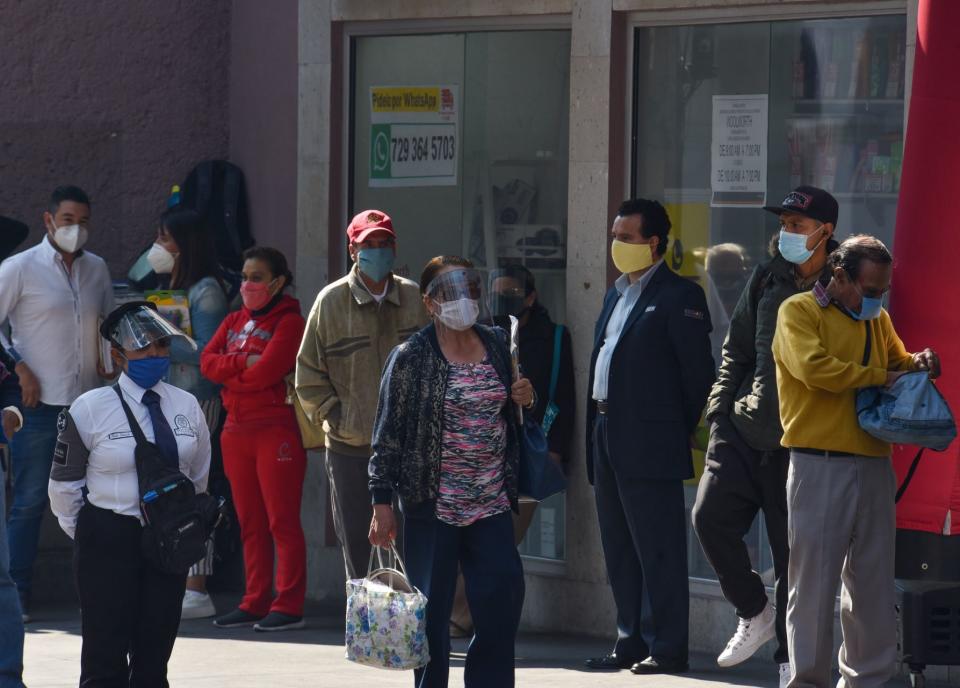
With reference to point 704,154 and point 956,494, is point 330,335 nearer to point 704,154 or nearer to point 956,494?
point 704,154

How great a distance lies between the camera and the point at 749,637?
25.1 ft

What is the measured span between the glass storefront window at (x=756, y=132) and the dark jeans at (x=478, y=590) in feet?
7.27

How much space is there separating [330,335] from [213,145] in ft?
9.67

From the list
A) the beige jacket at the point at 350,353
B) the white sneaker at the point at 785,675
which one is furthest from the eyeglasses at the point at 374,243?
the white sneaker at the point at 785,675

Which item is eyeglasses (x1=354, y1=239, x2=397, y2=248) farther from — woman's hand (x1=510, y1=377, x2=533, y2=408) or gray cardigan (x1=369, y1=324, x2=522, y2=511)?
woman's hand (x1=510, y1=377, x2=533, y2=408)

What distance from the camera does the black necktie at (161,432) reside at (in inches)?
255

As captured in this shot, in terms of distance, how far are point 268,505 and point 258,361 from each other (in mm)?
754

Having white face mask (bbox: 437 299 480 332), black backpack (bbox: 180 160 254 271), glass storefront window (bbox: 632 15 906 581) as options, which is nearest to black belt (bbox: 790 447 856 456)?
white face mask (bbox: 437 299 480 332)

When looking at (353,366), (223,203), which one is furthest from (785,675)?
(223,203)

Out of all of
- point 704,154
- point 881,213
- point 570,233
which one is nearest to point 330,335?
point 570,233

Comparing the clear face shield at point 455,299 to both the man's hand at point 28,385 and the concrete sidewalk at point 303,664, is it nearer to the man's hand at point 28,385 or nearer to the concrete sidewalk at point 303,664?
the concrete sidewalk at point 303,664

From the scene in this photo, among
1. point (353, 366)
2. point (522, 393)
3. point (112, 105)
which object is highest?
point (112, 105)

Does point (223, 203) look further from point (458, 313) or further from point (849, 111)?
point (458, 313)

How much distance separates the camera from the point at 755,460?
753 cm
